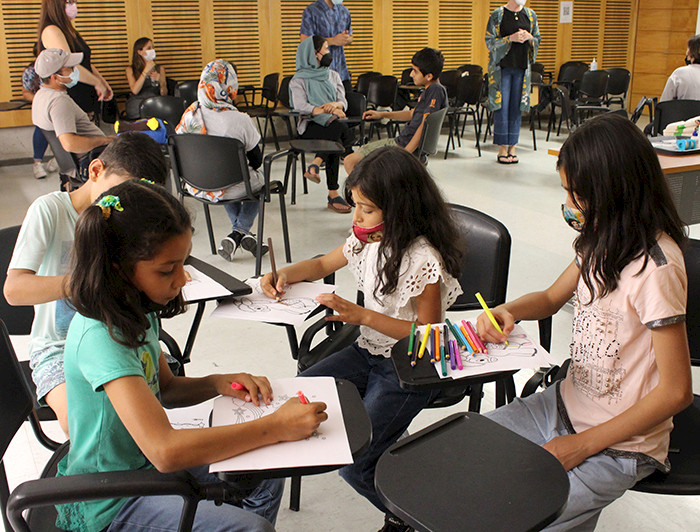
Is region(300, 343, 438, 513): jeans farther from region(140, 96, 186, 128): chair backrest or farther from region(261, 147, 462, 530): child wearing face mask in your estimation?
region(140, 96, 186, 128): chair backrest

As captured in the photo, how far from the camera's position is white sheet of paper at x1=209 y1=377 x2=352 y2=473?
1197 millimetres

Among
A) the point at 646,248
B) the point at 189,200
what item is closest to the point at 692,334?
the point at 646,248

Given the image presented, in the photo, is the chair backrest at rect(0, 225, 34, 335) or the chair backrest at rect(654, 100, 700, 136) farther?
the chair backrest at rect(654, 100, 700, 136)

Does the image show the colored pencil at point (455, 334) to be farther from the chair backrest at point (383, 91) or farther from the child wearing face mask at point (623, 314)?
the chair backrest at point (383, 91)

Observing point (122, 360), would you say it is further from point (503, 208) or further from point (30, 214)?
point (503, 208)

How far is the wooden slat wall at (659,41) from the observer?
10635 millimetres

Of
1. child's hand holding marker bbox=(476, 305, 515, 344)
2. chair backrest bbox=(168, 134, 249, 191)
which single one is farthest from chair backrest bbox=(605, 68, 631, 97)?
child's hand holding marker bbox=(476, 305, 515, 344)

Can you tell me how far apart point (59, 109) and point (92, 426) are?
348 cm

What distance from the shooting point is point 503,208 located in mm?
5340

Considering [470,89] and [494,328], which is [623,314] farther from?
[470,89]

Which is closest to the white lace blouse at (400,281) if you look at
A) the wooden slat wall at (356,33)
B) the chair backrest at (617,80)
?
the wooden slat wall at (356,33)

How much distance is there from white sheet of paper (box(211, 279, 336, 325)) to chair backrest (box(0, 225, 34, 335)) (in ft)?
1.97

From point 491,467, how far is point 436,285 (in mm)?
728

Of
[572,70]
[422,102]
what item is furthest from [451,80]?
[422,102]
